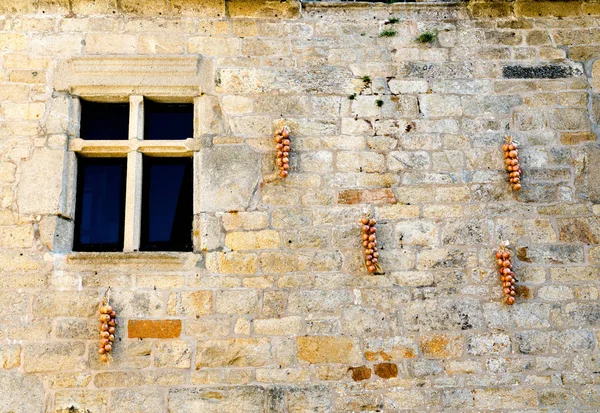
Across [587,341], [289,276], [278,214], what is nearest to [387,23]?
[278,214]

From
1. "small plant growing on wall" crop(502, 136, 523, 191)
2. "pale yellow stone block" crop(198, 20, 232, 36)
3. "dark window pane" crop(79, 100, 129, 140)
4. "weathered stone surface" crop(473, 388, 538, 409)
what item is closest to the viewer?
"weathered stone surface" crop(473, 388, 538, 409)

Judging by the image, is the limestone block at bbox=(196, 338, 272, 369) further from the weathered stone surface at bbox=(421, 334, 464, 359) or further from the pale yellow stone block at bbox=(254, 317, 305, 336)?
the weathered stone surface at bbox=(421, 334, 464, 359)

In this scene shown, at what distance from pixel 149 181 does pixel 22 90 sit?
1.04m

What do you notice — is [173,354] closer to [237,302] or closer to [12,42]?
[237,302]

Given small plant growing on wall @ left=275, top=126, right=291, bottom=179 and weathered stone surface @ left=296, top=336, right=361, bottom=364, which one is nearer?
weathered stone surface @ left=296, top=336, right=361, bottom=364

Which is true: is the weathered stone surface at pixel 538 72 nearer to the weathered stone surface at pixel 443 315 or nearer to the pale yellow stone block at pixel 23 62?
the weathered stone surface at pixel 443 315

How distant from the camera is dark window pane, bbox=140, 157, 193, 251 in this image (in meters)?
4.48

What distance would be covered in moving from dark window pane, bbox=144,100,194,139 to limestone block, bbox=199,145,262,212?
31cm

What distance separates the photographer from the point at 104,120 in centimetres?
473

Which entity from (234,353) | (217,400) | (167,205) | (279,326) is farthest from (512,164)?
(217,400)

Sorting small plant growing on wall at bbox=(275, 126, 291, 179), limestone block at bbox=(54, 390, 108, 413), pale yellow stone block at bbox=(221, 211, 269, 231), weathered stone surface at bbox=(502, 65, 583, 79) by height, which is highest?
weathered stone surface at bbox=(502, 65, 583, 79)

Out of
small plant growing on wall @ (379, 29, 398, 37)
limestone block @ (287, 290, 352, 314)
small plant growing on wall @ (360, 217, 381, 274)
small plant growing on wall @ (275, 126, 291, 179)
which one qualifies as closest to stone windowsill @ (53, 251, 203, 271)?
limestone block @ (287, 290, 352, 314)

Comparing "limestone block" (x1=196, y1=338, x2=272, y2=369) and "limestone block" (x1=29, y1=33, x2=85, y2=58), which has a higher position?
"limestone block" (x1=29, y1=33, x2=85, y2=58)

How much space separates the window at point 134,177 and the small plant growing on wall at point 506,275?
6.49 ft
